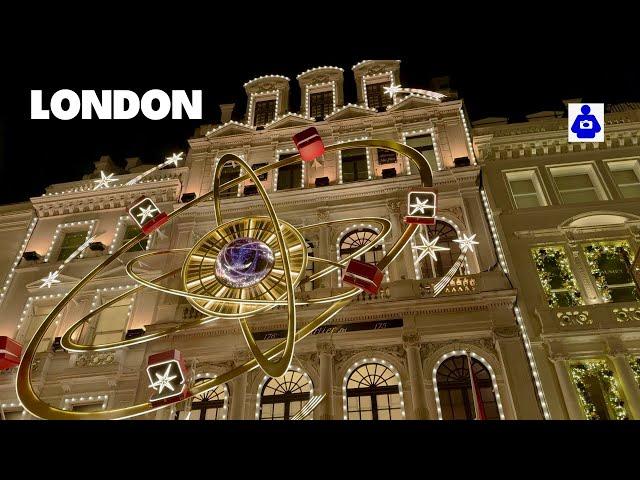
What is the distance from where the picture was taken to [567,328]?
16578 mm

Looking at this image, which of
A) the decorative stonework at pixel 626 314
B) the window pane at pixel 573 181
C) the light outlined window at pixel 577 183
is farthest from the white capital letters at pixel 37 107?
the decorative stonework at pixel 626 314

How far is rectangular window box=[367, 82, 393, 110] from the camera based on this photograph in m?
Answer: 25.4

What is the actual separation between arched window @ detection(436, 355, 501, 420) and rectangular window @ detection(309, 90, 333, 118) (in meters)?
13.8

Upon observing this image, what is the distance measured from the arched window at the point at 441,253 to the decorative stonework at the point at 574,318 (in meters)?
3.41

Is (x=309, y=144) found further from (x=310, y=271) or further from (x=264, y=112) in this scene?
(x=264, y=112)

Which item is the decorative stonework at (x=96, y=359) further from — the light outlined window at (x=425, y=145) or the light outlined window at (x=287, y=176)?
the light outlined window at (x=425, y=145)

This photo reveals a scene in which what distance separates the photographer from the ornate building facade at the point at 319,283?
16469 millimetres

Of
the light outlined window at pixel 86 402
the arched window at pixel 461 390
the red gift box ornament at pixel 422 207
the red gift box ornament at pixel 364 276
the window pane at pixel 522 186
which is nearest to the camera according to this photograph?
the red gift box ornament at pixel 364 276

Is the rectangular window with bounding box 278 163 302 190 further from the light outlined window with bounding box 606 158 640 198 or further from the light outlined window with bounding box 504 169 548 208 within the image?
the light outlined window with bounding box 606 158 640 198

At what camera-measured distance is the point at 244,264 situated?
12992 millimetres

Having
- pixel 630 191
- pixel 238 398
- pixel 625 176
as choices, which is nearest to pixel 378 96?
pixel 625 176

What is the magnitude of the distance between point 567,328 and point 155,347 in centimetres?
1316

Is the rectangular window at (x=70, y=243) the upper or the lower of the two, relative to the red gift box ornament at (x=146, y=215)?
upper
